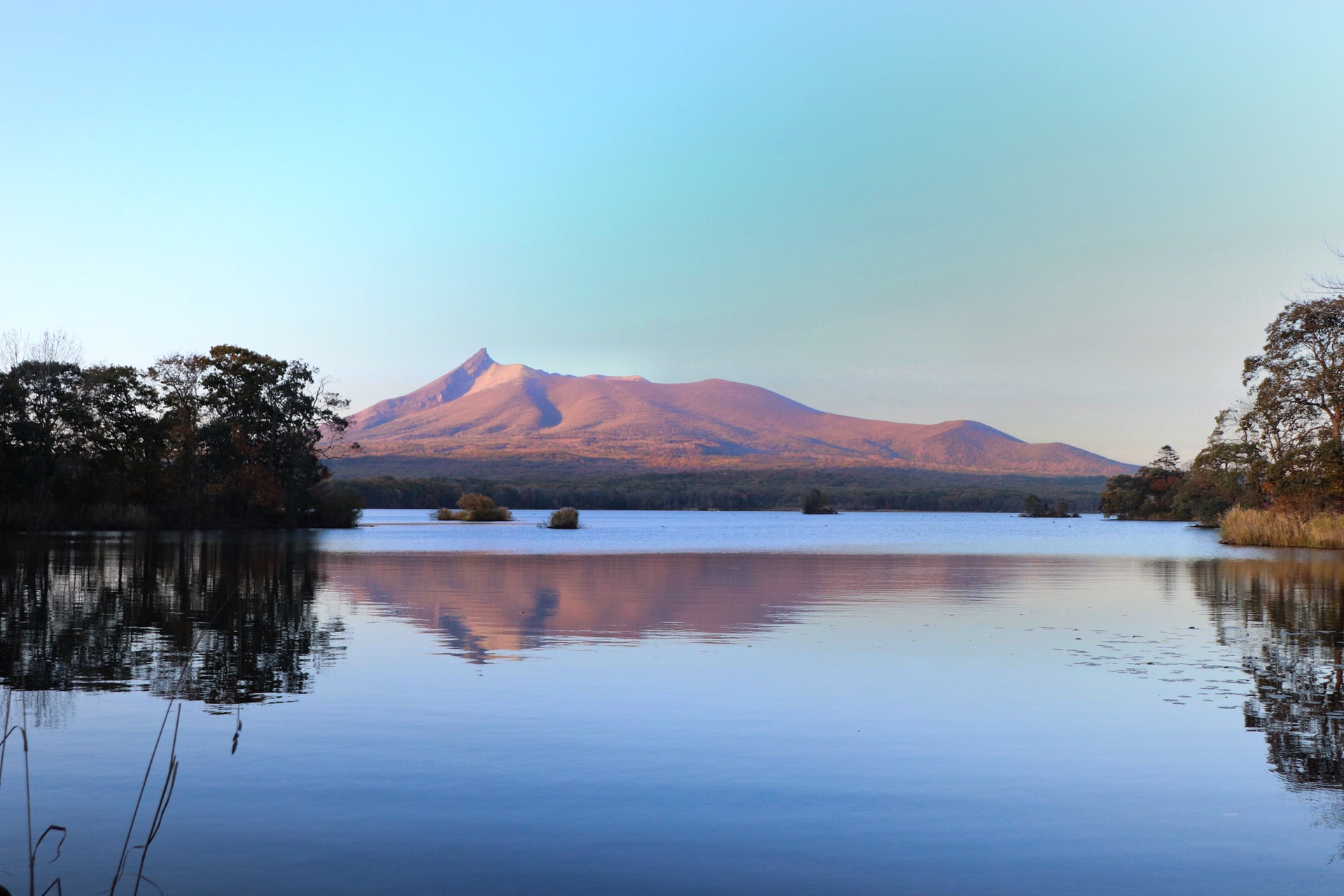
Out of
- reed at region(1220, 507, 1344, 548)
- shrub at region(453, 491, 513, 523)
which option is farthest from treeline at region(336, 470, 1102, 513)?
reed at region(1220, 507, 1344, 548)

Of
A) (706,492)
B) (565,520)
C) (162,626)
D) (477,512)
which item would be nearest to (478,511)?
(477,512)

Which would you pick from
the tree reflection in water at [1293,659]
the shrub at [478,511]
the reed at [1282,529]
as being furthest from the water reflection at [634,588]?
the shrub at [478,511]

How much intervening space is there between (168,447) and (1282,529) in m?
48.5

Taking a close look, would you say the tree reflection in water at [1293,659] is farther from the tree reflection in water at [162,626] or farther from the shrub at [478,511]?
the shrub at [478,511]

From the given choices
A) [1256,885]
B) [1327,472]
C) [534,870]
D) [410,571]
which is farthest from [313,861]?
[1327,472]

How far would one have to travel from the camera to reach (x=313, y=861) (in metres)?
5.00

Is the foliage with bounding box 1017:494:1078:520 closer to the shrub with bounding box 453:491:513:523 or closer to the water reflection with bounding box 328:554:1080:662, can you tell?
the shrub with bounding box 453:491:513:523

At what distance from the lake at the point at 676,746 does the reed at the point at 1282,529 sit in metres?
21.8

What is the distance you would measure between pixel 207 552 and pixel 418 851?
2984 centimetres

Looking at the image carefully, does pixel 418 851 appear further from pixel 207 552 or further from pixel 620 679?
pixel 207 552

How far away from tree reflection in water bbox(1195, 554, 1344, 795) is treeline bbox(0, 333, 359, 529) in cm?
4258

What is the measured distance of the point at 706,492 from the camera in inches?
6093

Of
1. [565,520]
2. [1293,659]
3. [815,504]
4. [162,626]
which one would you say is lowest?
[565,520]

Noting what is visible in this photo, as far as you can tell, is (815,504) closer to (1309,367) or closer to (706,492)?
(706,492)
